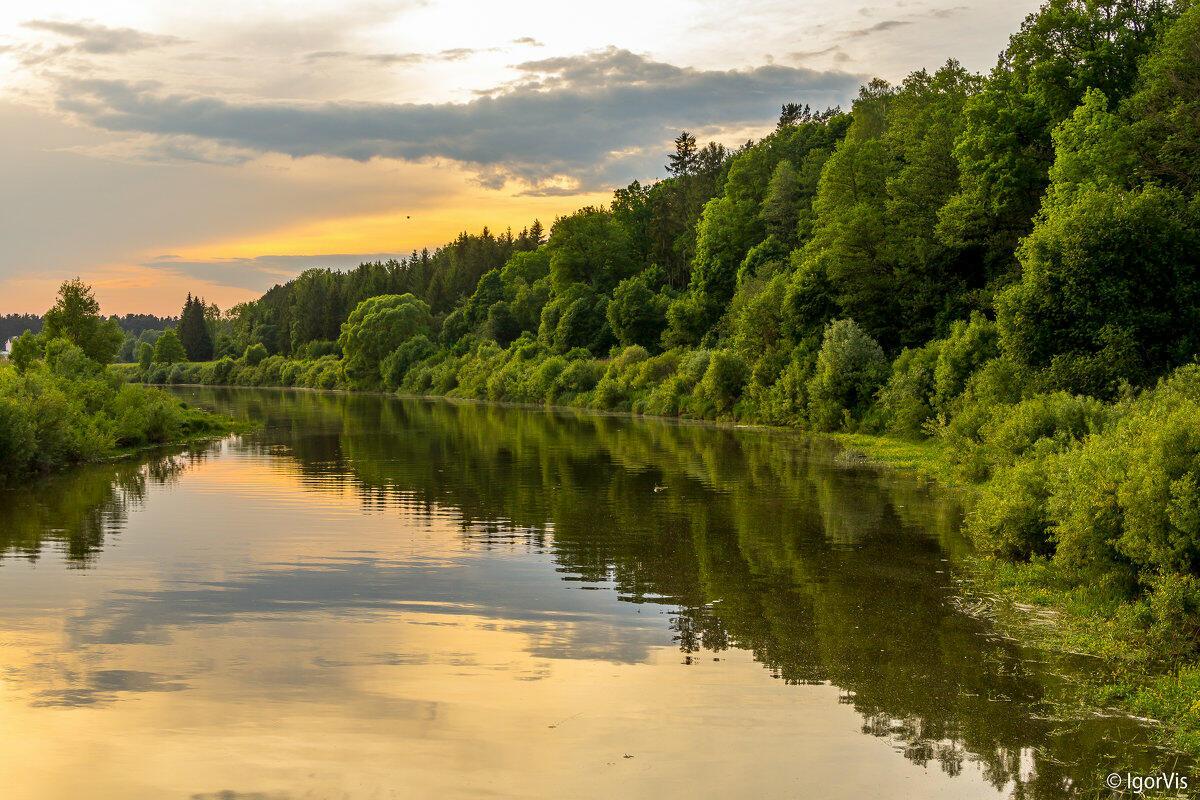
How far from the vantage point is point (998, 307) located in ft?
136

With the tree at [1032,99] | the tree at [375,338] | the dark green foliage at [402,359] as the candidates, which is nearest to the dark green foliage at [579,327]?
the dark green foliage at [402,359]

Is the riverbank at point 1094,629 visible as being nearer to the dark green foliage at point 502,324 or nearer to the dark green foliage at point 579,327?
the dark green foliage at point 579,327

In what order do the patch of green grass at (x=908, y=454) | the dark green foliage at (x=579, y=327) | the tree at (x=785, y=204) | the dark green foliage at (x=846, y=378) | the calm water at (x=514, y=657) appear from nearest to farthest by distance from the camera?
A: 1. the calm water at (x=514, y=657)
2. the patch of green grass at (x=908, y=454)
3. the dark green foliage at (x=846, y=378)
4. the tree at (x=785, y=204)
5. the dark green foliage at (x=579, y=327)

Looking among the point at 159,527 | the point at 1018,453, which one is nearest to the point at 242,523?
the point at 159,527

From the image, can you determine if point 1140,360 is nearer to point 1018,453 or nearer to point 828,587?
point 1018,453

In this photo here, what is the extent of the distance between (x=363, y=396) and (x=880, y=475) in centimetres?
10105

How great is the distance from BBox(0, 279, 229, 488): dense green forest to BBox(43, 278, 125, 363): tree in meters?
0.06

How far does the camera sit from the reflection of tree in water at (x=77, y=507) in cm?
2583

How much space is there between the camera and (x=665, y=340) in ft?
322

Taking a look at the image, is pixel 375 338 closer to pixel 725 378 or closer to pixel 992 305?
pixel 725 378

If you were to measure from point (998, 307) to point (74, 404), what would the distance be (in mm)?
40298

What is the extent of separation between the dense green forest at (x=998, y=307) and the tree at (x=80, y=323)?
39210 mm

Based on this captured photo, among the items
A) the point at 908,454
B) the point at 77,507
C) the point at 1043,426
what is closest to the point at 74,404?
the point at 77,507

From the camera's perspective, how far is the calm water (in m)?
12.0
